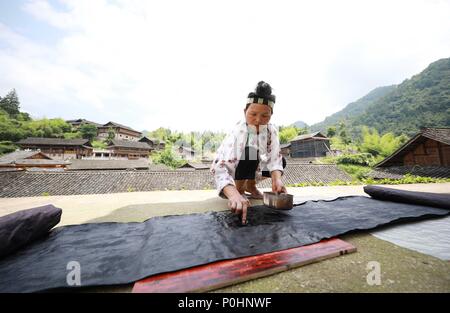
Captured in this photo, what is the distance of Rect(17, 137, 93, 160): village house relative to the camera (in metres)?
37.1

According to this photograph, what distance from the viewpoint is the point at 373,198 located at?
274 centimetres

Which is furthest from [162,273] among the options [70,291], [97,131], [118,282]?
[97,131]

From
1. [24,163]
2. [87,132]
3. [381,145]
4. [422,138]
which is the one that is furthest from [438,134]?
[87,132]

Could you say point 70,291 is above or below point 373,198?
below

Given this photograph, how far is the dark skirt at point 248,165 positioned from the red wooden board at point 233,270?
1.47 m

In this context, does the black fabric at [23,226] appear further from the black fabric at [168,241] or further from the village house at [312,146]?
the village house at [312,146]

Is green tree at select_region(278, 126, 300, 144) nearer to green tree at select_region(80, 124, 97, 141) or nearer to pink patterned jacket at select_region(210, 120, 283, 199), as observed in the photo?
pink patterned jacket at select_region(210, 120, 283, 199)

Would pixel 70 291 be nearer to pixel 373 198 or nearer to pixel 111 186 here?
pixel 373 198

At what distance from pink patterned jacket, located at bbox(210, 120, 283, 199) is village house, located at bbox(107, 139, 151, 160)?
1866 inches

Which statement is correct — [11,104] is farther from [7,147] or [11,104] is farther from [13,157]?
[13,157]

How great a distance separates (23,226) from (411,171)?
562 inches

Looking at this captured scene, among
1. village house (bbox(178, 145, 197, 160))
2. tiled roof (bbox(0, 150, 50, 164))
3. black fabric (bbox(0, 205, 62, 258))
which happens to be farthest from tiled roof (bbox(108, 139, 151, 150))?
black fabric (bbox(0, 205, 62, 258))

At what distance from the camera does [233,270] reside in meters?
0.98
